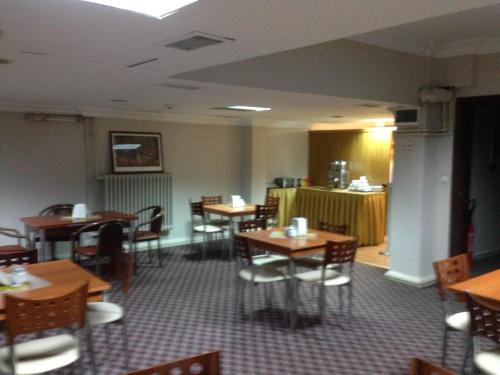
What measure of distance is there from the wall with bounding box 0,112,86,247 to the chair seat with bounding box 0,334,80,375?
366 centimetres

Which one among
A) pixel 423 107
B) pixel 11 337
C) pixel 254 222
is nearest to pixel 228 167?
pixel 254 222

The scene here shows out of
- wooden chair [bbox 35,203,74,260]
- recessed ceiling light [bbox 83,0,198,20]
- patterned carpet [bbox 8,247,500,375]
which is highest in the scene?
recessed ceiling light [bbox 83,0,198,20]

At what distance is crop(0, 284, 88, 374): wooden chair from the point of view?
2.18m

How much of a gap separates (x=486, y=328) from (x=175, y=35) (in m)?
2.19

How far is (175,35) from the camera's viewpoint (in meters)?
2.00

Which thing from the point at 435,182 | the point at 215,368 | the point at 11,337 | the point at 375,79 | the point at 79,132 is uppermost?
the point at 375,79

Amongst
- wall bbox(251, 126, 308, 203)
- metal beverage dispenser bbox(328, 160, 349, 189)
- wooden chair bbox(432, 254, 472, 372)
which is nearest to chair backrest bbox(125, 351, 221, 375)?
wooden chair bbox(432, 254, 472, 372)

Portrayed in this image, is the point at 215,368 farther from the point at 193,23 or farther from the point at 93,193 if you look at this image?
the point at 93,193

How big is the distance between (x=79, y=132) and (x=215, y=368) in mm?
5159

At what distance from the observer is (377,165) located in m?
7.72

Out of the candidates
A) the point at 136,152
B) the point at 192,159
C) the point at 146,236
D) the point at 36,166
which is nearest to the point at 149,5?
the point at 146,236

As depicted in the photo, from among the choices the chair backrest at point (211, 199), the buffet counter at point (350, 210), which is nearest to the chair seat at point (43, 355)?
the chair backrest at point (211, 199)

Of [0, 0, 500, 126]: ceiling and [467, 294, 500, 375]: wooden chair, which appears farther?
[467, 294, 500, 375]: wooden chair

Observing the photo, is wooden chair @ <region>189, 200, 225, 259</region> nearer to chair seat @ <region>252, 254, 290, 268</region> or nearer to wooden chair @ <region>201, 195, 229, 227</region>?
wooden chair @ <region>201, 195, 229, 227</region>
